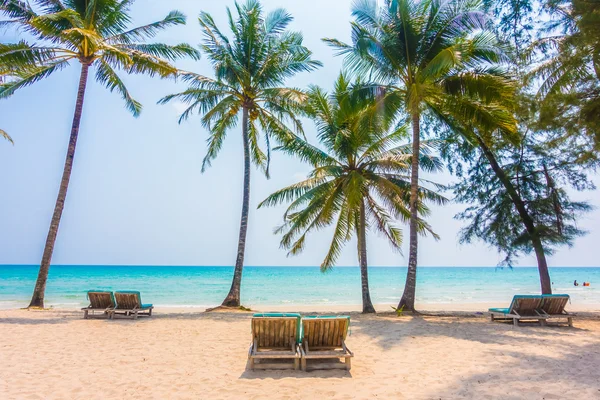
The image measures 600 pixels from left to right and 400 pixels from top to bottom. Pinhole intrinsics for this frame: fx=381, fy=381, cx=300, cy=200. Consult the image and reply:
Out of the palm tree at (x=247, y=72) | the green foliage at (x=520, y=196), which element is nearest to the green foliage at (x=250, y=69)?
the palm tree at (x=247, y=72)

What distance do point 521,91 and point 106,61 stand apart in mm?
13218

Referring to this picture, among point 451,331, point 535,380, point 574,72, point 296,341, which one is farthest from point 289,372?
point 574,72

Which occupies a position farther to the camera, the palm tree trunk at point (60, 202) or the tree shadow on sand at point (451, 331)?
the palm tree trunk at point (60, 202)

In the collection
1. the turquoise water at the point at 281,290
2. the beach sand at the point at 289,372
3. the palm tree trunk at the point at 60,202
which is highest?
the palm tree trunk at the point at 60,202

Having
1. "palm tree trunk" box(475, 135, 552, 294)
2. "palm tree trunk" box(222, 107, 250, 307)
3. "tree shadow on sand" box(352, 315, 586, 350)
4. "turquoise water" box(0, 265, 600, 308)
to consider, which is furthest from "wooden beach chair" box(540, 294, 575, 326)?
"turquoise water" box(0, 265, 600, 308)

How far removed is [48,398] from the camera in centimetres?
427

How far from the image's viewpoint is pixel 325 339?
595 centimetres

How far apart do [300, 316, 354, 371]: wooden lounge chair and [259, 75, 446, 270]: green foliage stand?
26.0 ft

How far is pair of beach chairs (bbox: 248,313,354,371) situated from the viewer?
561 cm

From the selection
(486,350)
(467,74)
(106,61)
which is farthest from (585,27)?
(106,61)

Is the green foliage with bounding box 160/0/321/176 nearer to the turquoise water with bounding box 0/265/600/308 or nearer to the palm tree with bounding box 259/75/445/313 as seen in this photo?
the palm tree with bounding box 259/75/445/313

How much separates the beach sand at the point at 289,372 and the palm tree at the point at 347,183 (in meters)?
5.70

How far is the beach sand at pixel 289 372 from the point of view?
15.1 ft

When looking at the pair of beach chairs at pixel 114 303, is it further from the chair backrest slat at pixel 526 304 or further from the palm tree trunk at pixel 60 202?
the chair backrest slat at pixel 526 304
